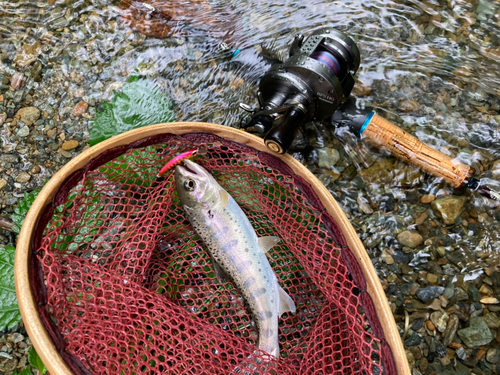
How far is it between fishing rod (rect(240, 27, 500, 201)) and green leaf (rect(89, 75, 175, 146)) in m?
1.12

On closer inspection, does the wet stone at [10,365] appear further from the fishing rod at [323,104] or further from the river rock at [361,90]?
the river rock at [361,90]

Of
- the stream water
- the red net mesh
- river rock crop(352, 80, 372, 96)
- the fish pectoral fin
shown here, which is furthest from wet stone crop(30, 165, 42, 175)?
river rock crop(352, 80, 372, 96)

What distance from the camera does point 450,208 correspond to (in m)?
3.08

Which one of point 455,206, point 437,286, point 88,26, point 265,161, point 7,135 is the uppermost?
point 88,26

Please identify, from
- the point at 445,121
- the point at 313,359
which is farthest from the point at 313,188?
the point at 445,121

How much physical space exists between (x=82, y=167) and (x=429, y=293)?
8.88 feet

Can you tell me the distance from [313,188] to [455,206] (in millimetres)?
1427

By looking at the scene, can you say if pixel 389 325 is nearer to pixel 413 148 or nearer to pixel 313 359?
pixel 313 359

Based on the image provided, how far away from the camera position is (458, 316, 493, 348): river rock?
2.78 m

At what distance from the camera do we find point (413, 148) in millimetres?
2861

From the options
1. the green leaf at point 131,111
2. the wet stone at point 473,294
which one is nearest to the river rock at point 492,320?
the wet stone at point 473,294

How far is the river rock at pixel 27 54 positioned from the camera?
366 centimetres

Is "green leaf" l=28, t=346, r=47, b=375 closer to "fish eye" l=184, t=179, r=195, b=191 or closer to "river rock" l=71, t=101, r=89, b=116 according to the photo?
"fish eye" l=184, t=179, r=195, b=191

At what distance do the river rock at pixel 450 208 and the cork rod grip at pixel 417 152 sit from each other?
0.28 meters
